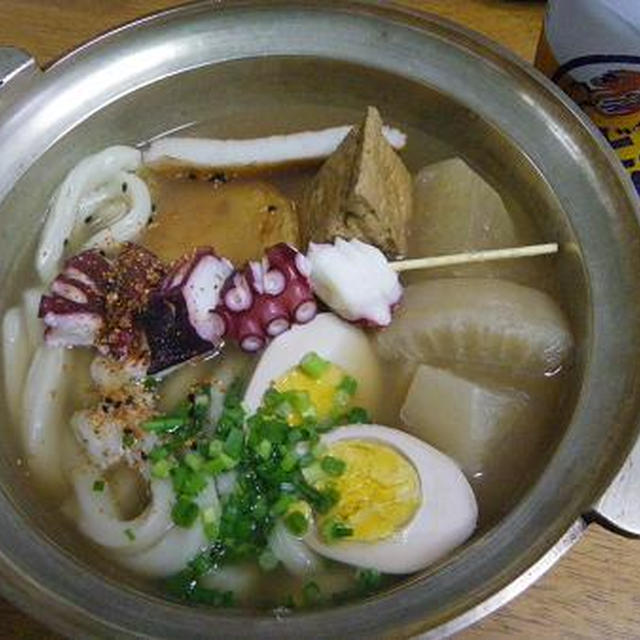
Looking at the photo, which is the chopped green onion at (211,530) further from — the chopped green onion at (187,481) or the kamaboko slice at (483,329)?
the kamaboko slice at (483,329)

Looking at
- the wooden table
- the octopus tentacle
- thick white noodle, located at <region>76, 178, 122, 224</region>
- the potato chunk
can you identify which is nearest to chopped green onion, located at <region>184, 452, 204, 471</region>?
the octopus tentacle

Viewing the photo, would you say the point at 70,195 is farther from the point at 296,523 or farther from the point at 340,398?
the point at 296,523

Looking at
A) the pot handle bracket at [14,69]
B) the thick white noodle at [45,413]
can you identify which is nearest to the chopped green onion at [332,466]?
the thick white noodle at [45,413]

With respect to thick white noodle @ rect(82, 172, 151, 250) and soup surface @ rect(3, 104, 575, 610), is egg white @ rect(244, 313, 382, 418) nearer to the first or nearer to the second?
soup surface @ rect(3, 104, 575, 610)

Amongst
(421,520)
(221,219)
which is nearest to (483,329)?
→ (421,520)

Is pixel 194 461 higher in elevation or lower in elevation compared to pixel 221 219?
lower

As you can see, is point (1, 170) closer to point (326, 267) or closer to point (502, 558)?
point (326, 267)

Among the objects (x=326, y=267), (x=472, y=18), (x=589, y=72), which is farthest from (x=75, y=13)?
(x=589, y=72)
